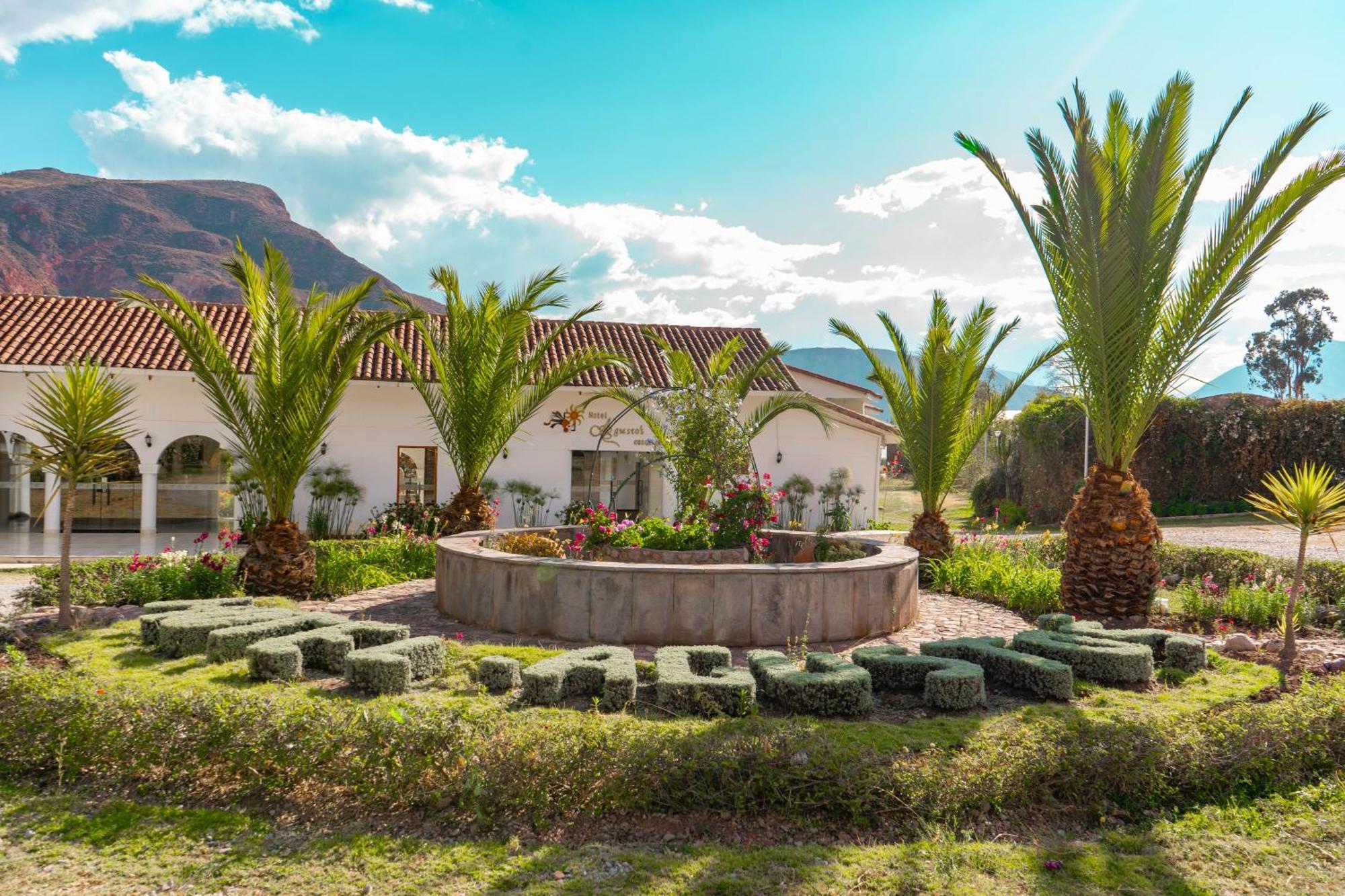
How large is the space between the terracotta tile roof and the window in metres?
1.93

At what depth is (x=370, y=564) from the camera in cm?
1136

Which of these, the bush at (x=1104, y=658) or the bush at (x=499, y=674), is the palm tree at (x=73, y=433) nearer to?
the bush at (x=499, y=674)

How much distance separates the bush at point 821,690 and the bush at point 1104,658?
6.00 ft

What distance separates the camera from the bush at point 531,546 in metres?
10.1

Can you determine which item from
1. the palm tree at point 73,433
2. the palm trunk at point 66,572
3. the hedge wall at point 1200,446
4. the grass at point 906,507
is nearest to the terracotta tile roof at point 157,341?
the grass at point 906,507

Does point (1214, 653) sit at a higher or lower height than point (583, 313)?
lower

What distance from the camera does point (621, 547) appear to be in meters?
9.77

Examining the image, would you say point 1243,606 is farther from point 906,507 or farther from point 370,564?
point 906,507

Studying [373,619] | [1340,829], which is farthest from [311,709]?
[1340,829]

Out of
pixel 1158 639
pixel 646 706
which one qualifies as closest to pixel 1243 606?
pixel 1158 639

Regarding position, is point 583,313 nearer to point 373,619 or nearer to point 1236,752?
point 373,619

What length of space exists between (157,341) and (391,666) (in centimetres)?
1632

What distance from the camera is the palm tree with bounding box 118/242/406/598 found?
9391 mm

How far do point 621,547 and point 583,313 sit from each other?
509 centimetres
